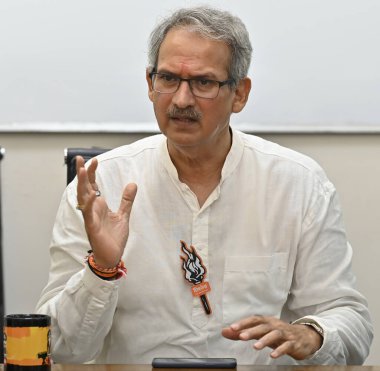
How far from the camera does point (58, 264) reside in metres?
2.10

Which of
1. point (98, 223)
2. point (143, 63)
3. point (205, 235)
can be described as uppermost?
point (143, 63)

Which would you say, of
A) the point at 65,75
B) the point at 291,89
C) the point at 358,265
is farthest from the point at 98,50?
the point at 358,265

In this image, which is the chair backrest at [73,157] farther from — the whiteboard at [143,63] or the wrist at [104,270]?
the whiteboard at [143,63]

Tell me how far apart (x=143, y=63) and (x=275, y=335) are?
1476 millimetres

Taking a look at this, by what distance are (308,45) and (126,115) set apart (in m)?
0.67

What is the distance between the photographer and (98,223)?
1792 mm

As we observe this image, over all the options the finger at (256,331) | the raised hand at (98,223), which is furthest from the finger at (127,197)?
the finger at (256,331)

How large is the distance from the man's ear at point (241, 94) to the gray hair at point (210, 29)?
0.05m

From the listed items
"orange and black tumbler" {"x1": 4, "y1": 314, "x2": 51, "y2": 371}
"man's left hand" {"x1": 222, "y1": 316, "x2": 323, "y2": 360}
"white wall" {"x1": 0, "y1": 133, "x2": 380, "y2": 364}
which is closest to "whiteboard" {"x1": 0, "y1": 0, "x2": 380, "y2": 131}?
"white wall" {"x1": 0, "y1": 133, "x2": 380, "y2": 364}

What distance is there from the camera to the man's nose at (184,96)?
2.03m

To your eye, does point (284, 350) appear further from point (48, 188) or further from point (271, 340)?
point (48, 188)

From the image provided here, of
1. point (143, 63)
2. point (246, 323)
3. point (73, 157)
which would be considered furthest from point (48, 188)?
point (246, 323)

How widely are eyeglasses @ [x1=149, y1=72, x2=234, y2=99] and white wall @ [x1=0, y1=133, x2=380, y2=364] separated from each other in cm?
90

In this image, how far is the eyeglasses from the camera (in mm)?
2068
